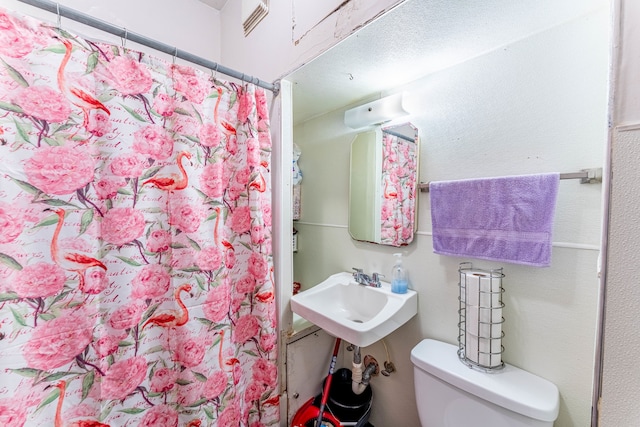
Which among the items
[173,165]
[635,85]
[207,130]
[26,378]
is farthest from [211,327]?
[635,85]

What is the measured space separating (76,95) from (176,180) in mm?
352

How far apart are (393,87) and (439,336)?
4.00 feet

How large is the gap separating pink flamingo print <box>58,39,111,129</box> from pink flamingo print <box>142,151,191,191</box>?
0.24 m

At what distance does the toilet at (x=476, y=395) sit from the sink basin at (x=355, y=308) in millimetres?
168

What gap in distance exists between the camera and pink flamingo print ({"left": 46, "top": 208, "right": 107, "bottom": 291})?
0.71 metres

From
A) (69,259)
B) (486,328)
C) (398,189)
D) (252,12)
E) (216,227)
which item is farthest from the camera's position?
(252,12)

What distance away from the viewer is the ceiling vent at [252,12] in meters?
1.28

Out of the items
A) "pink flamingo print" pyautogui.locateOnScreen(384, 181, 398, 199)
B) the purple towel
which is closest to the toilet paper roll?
the purple towel

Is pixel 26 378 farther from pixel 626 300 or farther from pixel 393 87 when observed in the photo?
pixel 393 87

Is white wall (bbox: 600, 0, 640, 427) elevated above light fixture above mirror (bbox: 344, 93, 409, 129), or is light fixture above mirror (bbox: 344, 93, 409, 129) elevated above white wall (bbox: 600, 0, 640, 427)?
light fixture above mirror (bbox: 344, 93, 409, 129)

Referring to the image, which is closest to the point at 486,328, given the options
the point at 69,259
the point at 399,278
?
the point at 399,278

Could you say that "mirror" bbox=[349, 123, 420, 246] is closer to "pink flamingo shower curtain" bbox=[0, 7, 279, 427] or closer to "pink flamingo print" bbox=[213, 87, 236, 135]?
"pink flamingo shower curtain" bbox=[0, 7, 279, 427]

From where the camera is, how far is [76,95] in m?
0.73

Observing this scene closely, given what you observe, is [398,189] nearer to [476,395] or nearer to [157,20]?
[476,395]
